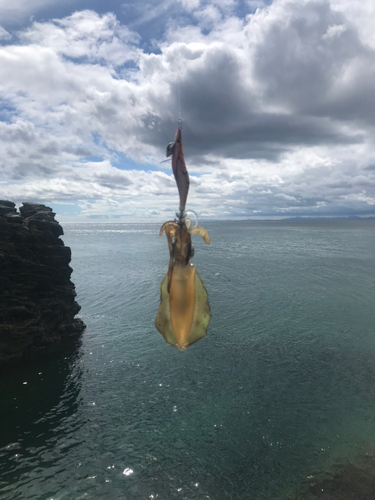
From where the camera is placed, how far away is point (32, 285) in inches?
1336

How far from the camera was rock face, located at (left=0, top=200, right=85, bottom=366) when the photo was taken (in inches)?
1233

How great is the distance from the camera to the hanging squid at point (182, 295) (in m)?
2.62

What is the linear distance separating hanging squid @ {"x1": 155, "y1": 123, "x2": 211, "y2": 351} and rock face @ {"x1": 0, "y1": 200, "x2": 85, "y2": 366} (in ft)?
108

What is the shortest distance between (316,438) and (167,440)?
9514mm

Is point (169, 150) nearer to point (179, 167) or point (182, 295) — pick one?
point (179, 167)

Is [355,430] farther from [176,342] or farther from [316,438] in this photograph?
[176,342]

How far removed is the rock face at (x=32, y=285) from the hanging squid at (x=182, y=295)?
108 ft

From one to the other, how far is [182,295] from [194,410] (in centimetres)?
2332

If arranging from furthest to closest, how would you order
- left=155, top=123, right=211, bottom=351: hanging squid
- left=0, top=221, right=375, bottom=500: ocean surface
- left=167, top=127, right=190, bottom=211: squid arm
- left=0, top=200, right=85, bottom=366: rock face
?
left=0, top=200, right=85, bottom=366: rock face → left=0, top=221, right=375, bottom=500: ocean surface → left=155, top=123, right=211, bottom=351: hanging squid → left=167, top=127, right=190, bottom=211: squid arm

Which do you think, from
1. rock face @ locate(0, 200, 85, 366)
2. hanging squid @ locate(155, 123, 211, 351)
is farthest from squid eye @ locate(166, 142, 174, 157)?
rock face @ locate(0, 200, 85, 366)

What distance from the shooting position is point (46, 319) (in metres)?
35.0

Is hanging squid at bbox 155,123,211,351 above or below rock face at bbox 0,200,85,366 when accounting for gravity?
above

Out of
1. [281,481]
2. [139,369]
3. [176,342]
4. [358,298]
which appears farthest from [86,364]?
[358,298]

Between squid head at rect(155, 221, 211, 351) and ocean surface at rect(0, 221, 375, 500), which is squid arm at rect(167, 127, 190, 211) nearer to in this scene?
squid head at rect(155, 221, 211, 351)
